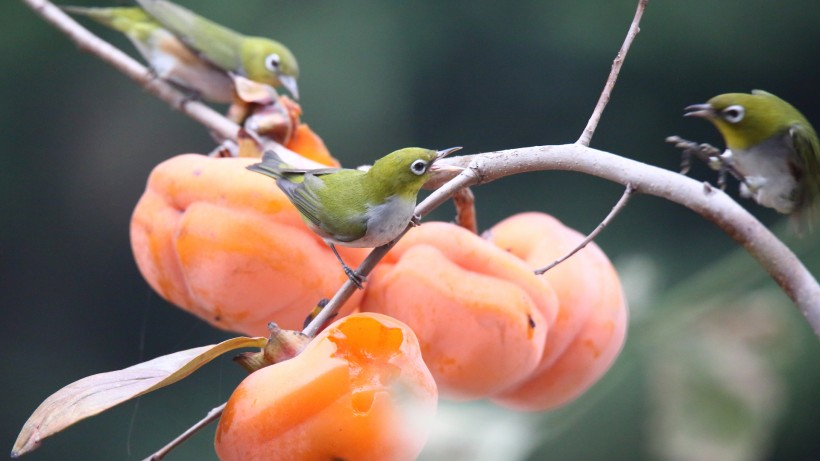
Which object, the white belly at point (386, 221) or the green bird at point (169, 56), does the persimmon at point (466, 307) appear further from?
Answer: the green bird at point (169, 56)

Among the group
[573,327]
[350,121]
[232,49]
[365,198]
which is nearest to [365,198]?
[365,198]

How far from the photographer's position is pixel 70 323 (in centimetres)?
162

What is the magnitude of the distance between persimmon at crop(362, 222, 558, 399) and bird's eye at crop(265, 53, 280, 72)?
0.65 meters

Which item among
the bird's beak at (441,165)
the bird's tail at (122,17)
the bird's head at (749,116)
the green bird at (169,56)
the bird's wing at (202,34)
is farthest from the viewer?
the bird's tail at (122,17)

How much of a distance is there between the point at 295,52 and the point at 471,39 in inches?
12.5

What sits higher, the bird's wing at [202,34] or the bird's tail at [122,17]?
the bird's wing at [202,34]

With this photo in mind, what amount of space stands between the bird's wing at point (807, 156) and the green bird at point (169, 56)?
0.53 metres

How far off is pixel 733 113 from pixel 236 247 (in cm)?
32

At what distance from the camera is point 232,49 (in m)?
1.20

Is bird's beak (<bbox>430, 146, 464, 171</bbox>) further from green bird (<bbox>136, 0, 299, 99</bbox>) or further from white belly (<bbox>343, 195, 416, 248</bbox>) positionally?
green bird (<bbox>136, 0, 299, 99</bbox>)

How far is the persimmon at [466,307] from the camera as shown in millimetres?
465

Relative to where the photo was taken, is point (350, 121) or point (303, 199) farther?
point (350, 121)

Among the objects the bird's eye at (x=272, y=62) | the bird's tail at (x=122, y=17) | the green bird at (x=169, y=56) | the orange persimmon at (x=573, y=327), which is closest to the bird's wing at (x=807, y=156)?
the orange persimmon at (x=573, y=327)

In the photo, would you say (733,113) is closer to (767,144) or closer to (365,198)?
(767,144)
